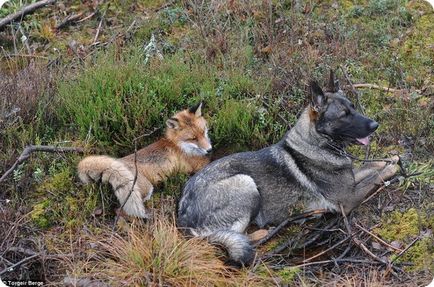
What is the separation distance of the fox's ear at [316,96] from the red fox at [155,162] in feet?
4.64

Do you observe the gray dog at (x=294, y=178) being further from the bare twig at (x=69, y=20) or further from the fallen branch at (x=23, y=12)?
the fallen branch at (x=23, y=12)

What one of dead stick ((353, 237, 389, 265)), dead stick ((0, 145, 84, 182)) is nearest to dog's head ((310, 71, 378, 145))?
dead stick ((353, 237, 389, 265))

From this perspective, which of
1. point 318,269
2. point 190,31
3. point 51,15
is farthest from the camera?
point 51,15

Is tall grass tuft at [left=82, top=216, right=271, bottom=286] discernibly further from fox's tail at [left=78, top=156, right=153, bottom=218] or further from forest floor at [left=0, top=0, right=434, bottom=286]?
fox's tail at [left=78, top=156, right=153, bottom=218]

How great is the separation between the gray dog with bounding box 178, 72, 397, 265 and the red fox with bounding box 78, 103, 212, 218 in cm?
54

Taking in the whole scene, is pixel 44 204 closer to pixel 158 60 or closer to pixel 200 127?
pixel 200 127

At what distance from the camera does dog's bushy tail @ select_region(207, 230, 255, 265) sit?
6.23 meters

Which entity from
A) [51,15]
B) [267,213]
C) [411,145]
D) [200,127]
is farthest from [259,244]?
[51,15]

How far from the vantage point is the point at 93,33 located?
33.6 ft

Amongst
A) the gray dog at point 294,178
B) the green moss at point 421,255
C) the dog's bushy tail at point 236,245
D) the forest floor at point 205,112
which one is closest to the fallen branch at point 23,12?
the forest floor at point 205,112

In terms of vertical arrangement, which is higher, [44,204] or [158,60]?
[158,60]

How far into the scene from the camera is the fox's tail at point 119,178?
22.4 ft

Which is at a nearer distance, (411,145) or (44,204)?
(44,204)

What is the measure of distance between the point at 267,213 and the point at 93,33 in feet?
15.7
